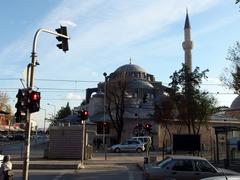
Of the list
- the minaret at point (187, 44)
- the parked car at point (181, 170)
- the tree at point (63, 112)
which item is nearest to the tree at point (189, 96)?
Answer: the minaret at point (187, 44)

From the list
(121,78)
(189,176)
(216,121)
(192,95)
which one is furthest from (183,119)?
(189,176)

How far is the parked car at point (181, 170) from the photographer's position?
17.5 meters

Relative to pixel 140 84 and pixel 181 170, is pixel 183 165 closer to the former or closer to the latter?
pixel 181 170

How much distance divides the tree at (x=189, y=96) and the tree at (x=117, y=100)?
20.8 meters

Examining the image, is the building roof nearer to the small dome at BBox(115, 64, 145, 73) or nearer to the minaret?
the small dome at BBox(115, 64, 145, 73)

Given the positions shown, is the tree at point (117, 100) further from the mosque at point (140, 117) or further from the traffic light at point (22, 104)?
the traffic light at point (22, 104)

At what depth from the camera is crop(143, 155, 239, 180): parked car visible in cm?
1755

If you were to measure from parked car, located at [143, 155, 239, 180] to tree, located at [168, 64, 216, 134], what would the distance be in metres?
34.7

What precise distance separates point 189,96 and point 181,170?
35221 millimetres

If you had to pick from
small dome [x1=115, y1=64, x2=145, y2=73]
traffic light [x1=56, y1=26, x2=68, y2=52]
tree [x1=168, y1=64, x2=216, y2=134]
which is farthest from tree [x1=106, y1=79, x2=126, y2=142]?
traffic light [x1=56, y1=26, x2=68, y2=52]

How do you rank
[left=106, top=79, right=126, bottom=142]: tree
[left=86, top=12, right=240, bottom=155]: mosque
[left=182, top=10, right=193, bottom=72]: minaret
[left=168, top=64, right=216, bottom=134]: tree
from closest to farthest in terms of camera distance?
[left=168, top=64, right=216, bottom=134]: tree
[left=106, top=79, right=126, bottom=142]: tree
[left=86, top=12, right=240, bottom=155]: mosque
[left=182, top=10, right=193, bottom=72]: minaret

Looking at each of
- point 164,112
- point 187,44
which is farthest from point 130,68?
point 164,112

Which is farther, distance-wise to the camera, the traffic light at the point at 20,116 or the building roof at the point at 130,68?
the building roof at the point at 130,68

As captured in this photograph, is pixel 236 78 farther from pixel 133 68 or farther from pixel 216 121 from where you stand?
pixel 133 68
